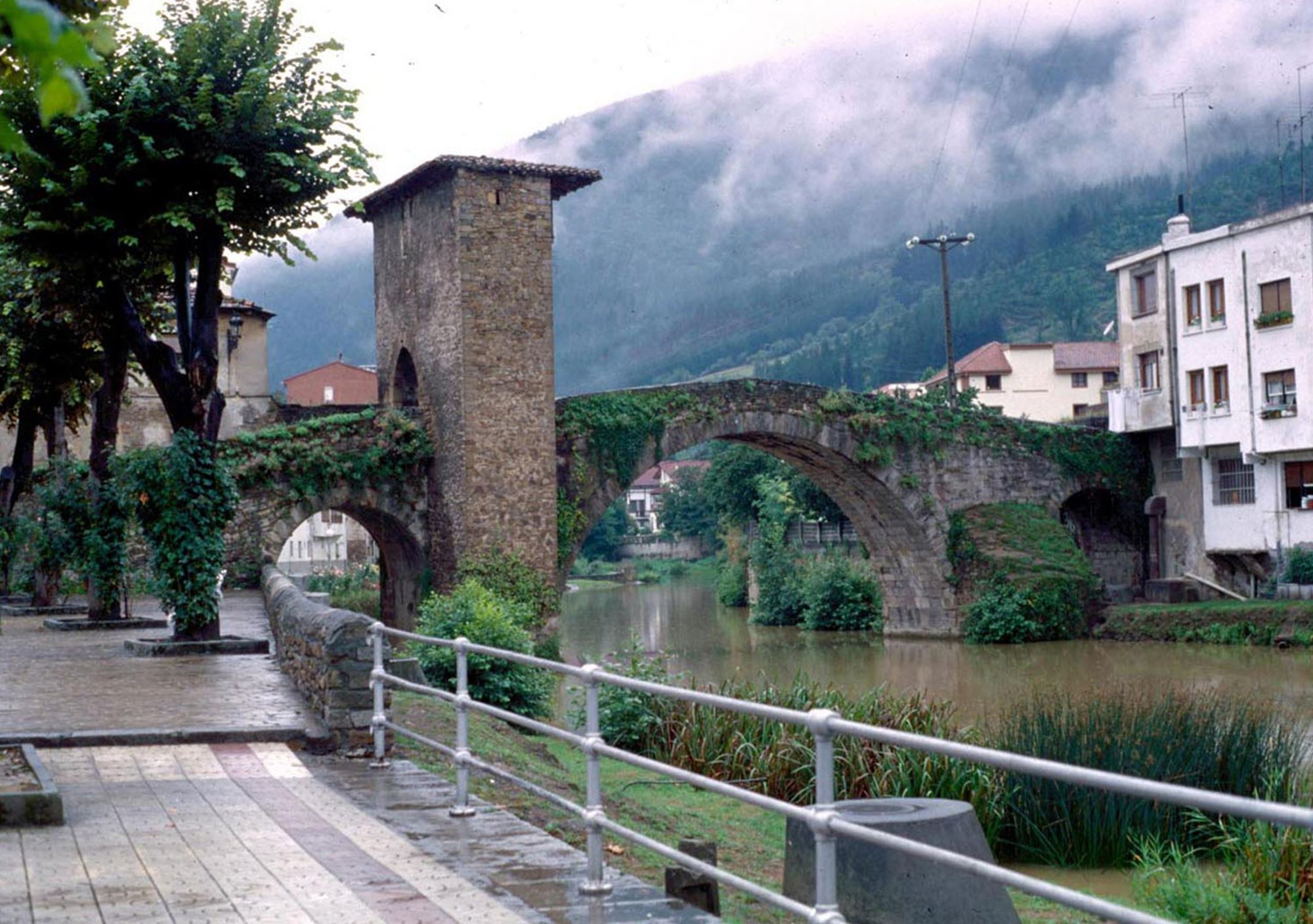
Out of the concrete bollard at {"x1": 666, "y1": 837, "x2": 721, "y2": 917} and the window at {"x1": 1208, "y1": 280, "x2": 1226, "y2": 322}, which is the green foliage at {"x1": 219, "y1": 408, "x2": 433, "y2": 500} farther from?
the concrete bollard at {"x1": 666, "y1": 837, "x2": 721, "y2": 917}

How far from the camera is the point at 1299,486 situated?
3206 cm

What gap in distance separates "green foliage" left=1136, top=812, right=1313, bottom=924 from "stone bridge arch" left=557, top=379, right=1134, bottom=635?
21.4 meters

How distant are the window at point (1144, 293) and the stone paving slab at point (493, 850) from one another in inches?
1183

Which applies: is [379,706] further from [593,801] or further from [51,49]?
[51,49]

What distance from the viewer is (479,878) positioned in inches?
237

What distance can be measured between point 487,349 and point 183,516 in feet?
41.0

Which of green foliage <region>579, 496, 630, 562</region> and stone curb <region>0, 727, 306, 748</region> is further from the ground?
green foliage <region>579, 496, 630, 562</region>

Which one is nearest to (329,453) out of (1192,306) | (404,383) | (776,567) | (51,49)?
(404,383)

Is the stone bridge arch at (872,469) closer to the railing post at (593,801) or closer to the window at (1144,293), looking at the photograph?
the window at (1144,293)

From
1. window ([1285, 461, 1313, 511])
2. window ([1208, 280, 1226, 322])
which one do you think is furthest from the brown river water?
window ([1208, 280, 1226, 322])

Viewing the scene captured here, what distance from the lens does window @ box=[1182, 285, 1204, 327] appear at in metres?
33.8

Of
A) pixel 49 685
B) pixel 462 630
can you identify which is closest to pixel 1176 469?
pixel 462 630

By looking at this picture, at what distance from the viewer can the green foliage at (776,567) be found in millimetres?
39656

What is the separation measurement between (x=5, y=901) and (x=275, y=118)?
35.7ft
